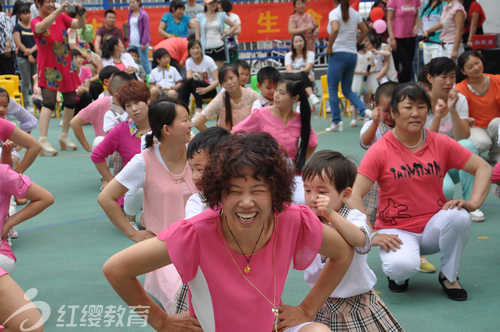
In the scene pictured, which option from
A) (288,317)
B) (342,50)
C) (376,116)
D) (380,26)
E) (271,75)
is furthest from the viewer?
(380,26)

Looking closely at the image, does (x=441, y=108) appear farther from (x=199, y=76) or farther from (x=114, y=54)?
(x=199, y=76)

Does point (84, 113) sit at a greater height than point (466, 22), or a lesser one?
lesser

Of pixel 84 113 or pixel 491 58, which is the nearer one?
pixel 84 113

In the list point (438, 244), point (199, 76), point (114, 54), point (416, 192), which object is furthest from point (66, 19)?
point (438, 244)

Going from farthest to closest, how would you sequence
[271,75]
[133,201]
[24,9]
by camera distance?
[24,9]
[271,75]
[133,201]

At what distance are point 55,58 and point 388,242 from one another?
5603mm

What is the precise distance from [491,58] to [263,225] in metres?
6.68

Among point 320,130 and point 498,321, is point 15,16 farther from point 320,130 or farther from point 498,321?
point 498,321

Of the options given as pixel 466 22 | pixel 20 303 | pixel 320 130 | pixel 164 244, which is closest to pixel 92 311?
pixel 20 303

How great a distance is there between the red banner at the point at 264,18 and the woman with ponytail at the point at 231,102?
25.8ft

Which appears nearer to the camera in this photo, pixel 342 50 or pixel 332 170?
pixel 332 170

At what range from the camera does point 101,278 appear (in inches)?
153

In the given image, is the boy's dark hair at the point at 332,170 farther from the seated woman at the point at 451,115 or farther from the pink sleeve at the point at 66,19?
the pink sleeve at the point at 66,19

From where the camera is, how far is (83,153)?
8141 millimetres
